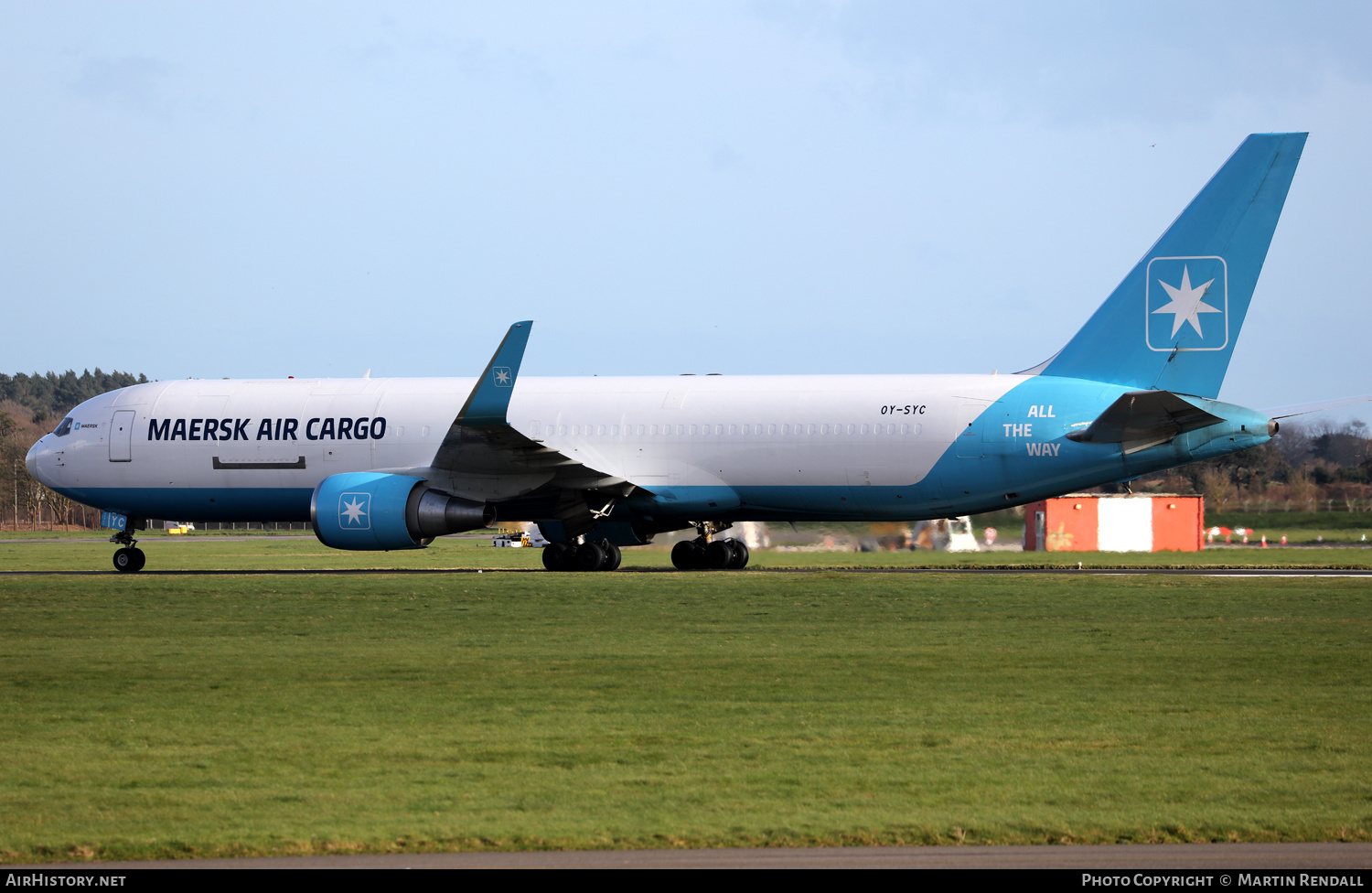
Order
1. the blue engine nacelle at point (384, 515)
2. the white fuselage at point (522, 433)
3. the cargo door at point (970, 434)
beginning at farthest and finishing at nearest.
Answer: the white fuselage at point (522, 433)
the blue engine nacelle at point (384, 515)
the cargo door at point (970, 434)

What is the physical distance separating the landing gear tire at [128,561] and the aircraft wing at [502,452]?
7895mm

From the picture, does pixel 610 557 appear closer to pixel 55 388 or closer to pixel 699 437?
pixel 699 437

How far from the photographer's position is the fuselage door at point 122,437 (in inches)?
1380

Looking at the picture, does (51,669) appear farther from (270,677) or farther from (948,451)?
(948,451)

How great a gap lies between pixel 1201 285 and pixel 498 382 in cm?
1453

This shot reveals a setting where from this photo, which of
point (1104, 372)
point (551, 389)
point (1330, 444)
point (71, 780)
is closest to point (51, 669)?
point (71, 780)

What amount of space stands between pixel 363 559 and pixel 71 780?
3301 centimetres

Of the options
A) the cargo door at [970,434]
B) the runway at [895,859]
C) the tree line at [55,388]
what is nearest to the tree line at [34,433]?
the tree line at [55,388]

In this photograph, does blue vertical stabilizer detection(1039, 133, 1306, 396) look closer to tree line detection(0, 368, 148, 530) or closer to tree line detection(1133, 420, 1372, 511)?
tree line detection(1133, 420, 1372, 511)

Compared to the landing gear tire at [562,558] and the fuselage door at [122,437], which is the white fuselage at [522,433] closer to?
the fuselage door at [122,437]

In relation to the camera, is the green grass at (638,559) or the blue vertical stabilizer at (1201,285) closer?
the blue vertical stabilizer at (1201,285)

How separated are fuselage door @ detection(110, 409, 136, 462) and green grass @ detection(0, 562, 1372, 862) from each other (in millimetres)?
13703

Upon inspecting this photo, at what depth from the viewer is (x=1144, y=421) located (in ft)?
93.0

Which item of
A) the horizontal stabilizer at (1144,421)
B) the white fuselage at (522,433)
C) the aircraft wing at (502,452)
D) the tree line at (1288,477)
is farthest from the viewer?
the tree line at (1288,477)
